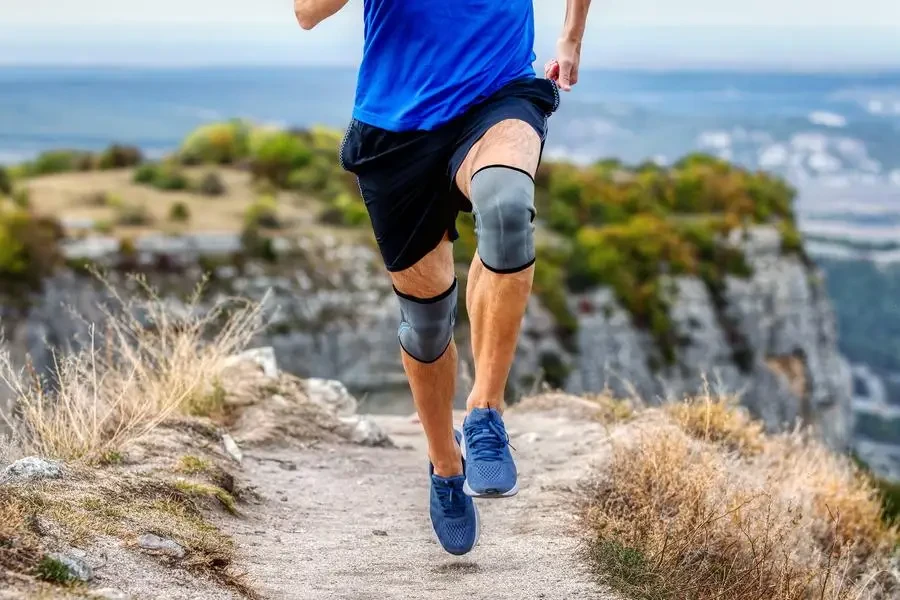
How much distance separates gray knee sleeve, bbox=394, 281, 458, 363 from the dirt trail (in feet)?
2.74

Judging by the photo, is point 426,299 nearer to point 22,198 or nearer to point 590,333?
point 590,333

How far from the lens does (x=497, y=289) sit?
12.0 ft

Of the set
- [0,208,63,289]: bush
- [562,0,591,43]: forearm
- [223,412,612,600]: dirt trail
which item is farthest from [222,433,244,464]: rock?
[0,208,63,289]: bush

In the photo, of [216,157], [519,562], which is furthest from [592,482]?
[216,157]

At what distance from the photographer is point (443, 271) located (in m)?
4.01

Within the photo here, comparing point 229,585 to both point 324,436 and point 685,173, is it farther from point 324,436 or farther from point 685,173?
point 685,173

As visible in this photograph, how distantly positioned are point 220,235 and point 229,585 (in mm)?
42638

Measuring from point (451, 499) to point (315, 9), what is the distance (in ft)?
6.26

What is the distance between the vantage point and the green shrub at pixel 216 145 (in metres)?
61.9

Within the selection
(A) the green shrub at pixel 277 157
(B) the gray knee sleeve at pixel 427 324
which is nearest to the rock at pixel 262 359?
(B) the gray knee sleeve at pixel 427 324

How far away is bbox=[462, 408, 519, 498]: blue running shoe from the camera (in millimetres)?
3707

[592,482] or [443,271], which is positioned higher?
[443,271]

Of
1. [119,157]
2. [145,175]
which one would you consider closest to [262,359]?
[145,175]

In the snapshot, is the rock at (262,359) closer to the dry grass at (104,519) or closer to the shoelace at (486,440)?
the dry grass at (104,519)
